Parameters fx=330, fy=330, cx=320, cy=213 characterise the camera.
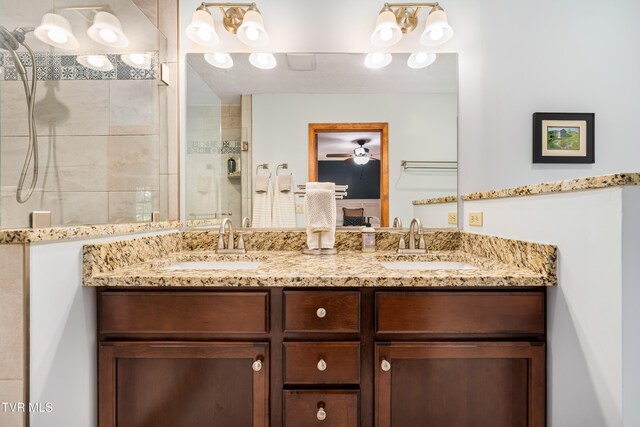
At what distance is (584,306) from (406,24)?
1458 mm

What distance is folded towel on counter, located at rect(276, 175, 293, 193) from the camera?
67.2 inches

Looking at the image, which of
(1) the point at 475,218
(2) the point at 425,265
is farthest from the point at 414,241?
(1) the point at 475,218

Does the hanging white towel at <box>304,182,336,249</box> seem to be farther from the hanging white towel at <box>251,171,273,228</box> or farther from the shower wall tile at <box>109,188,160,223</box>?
the shower wall tile at <box>109,188,160,223</box>

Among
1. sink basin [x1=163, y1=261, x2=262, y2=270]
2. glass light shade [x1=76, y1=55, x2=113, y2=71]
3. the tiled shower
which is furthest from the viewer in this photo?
sink basin [x1=163, y1=261, x2=262, y2=270]

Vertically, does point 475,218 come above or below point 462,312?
above

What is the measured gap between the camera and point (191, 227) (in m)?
1.74

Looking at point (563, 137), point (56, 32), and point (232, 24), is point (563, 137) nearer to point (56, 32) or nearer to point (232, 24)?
point (232, 24)

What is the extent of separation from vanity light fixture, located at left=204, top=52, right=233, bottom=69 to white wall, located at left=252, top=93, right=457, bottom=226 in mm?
231

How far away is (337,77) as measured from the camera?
1.71m

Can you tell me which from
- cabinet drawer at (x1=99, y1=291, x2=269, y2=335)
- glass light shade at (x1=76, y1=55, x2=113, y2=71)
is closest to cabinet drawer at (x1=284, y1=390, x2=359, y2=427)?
cabinet drawer at (x1=99, y1=291, x2=269, y2=335)

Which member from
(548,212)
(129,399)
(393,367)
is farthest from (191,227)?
(548,212)

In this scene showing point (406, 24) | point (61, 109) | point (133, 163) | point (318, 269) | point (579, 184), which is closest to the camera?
point (579, 184)

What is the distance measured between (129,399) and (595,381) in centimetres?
140

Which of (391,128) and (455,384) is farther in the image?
(391,128)
